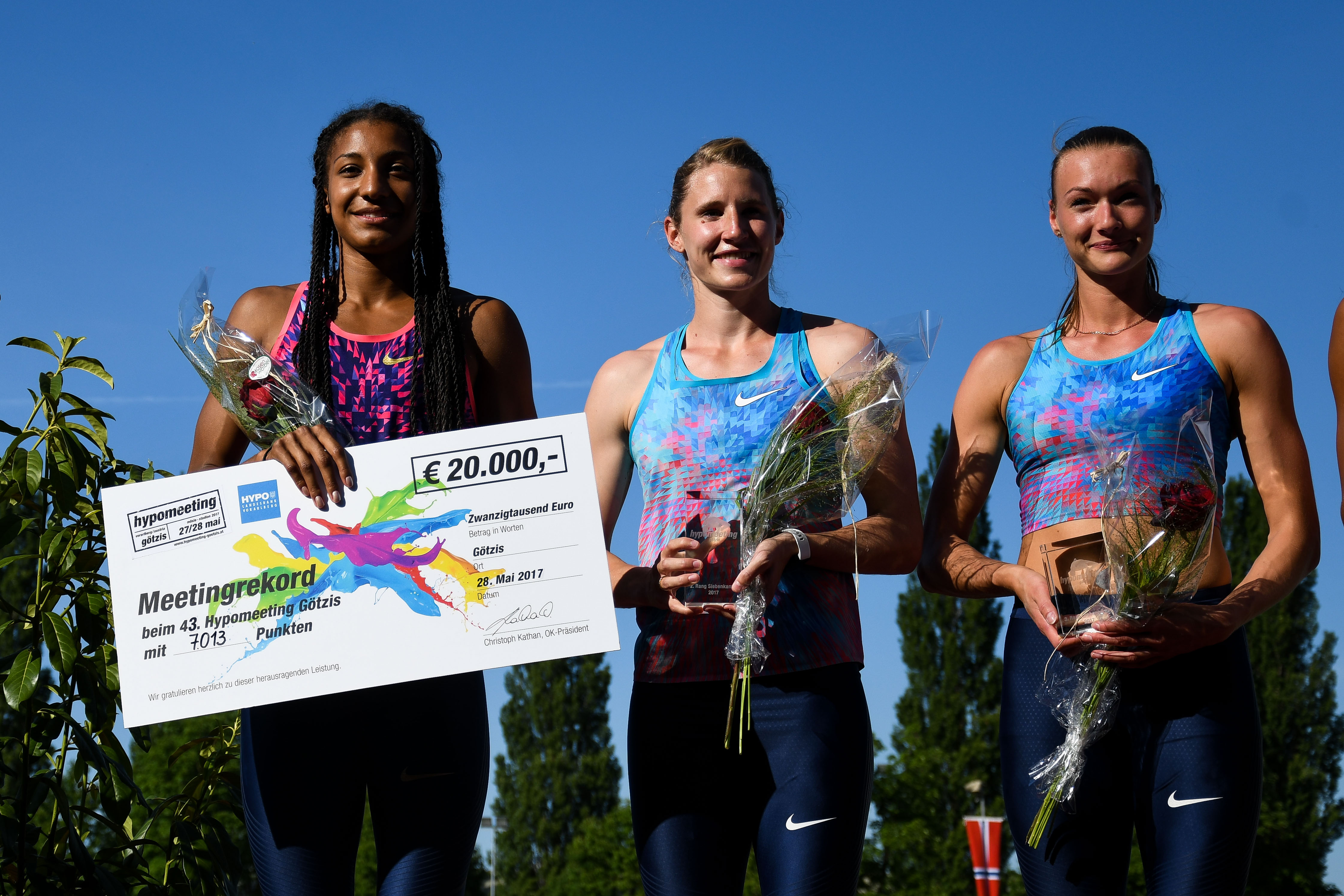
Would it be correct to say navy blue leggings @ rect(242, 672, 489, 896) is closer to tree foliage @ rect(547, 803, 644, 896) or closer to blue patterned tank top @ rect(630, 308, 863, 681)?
blue patterned tank top @ rect(630, 308, 863, 681)

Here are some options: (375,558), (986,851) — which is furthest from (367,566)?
(986,851)

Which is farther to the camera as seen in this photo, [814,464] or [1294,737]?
[1294,737]

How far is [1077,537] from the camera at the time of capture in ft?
9.39

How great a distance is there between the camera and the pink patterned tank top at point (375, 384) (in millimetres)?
2875

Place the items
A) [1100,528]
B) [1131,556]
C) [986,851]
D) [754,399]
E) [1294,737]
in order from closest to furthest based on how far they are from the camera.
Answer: [1131,556]
[1100,528]
[754,399]
[986,851]
[1294,737]

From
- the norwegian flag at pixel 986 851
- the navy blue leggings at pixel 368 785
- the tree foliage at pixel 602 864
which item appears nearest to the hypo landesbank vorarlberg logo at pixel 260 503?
the navy blue leggings at pixel 368 785

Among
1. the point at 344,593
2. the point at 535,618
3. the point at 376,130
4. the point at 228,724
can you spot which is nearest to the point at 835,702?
the point at 535,618

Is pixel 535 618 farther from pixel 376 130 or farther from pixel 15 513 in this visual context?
pixel 15 513

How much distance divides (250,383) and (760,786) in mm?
1455

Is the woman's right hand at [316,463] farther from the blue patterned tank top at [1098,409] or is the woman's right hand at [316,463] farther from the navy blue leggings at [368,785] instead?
the blue patterned tank top at [1098,409]

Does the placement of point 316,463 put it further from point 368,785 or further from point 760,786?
point 760,786

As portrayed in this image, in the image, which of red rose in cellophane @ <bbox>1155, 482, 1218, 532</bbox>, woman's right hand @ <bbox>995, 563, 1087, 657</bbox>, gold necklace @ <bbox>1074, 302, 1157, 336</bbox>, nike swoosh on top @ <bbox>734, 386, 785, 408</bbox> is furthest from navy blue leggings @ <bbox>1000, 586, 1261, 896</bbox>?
nike swoosh on top @ <bbox>734, 386, 785, 408</bbox>

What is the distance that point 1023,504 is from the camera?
10.1ft
